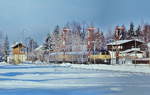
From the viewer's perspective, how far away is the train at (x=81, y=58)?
66.1 metres

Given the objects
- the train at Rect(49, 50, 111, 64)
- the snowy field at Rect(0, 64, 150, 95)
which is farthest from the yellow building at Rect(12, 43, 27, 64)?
the snowy field at Rect(0, 64, 150, 95)

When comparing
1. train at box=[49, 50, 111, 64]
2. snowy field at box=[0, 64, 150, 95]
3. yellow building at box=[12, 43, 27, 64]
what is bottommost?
snowy field at box=[0, 64, 150, 95]

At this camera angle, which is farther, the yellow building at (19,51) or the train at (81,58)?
the yellow building at (19,51)

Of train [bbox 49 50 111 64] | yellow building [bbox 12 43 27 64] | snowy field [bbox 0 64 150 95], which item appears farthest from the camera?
yellow building [bbox 12 43 27 64]

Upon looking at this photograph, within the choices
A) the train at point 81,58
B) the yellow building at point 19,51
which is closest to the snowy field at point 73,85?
the train at point 81,58

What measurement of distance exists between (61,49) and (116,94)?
232 ft

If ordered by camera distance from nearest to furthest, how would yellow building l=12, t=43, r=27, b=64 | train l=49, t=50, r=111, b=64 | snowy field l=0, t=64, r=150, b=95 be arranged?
snowy field l=0, t=64, r=150, b=95 < train l=49, t=50, r=111, b=64 < yellow building l=12, t=43, r=27, b=64

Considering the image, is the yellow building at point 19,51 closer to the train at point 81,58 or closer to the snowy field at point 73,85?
the train at point 81,58

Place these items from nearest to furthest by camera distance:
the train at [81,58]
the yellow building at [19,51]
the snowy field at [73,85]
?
the snowy field at [73,85]
the train at [81,58]
the yellow building at [19,51]

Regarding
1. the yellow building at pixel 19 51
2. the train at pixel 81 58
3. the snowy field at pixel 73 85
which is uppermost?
the yellow building at pixel 19 51

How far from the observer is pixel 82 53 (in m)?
72.4

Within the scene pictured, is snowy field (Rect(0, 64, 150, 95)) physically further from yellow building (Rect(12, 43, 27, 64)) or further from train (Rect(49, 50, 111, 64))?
yellow building (Rect(12, 43, 27, 64))

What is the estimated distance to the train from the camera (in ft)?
217

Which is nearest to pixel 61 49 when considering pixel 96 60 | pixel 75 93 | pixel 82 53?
pixel 82 53
